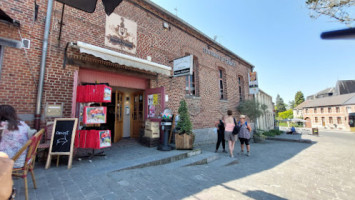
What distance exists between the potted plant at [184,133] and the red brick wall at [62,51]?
130 cm

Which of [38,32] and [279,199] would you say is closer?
[279,199]

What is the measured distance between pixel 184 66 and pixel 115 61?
109 inches

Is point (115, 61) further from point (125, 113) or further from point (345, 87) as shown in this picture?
point (345, 87)

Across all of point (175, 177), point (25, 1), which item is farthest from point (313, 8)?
point (25, 1)

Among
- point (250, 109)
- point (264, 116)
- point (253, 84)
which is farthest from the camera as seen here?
point (264, 116)

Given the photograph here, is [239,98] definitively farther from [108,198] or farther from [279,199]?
[108,198]

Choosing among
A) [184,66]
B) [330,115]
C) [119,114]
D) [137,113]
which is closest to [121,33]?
[184,66]

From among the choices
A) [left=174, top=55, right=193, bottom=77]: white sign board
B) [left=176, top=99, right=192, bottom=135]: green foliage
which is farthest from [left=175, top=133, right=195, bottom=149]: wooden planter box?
[left=174, top=55, right=193, bottom=77]: white sign board

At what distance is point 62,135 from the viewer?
11.9ft

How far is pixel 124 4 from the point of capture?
19.8 ft

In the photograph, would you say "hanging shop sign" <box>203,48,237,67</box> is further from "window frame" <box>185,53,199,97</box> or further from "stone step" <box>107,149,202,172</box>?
"stone step" <box>107,149,202,172</box>

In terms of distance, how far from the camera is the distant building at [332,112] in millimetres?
30741

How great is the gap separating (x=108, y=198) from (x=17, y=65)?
4.00m

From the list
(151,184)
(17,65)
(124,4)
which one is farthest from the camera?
(124,4)
